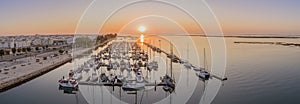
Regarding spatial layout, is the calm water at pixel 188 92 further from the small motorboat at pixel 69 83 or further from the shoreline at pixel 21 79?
the small motorboat at pixel 69 83

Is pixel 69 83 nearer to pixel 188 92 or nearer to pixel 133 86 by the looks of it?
pixel 133 86

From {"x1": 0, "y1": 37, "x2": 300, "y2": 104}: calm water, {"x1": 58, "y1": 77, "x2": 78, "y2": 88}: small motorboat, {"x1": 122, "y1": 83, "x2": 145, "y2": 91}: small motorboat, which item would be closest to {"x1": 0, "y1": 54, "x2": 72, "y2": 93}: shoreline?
{"x1": 0, "y1": 37, "x2": 300, "y2": 104}: calm water

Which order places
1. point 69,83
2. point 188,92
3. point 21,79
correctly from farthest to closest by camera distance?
point 21,79 < point 69,83 < point 188,92

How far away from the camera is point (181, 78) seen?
35.9 ft

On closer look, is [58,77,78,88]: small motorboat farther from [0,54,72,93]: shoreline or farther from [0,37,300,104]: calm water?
[0,54,72,93]: shoreline

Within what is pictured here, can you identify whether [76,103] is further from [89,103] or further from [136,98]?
[136,98]

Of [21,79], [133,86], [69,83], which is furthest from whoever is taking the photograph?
[21,79]

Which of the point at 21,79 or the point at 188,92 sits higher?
the point at 21,79

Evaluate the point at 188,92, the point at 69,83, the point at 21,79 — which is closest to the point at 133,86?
the point at 188,92

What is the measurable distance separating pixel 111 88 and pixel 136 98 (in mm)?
1354

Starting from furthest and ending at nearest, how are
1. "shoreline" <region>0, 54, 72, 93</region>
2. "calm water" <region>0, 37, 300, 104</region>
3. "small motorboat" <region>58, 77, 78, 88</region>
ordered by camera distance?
"small motorboat" <region>58, 77, 78, 88</region> < "shoreline" <region>0, 54, 72, 93</region> < "calm water" <region>0, 37, 300, 104</region>

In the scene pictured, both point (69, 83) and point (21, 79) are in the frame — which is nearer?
point (69, 83)

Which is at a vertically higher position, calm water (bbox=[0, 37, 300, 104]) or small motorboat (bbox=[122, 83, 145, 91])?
small motorboat (bbox=[122, 83, 145, 91])

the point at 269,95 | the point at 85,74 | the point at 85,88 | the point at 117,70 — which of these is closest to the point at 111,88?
the point at 85,88
